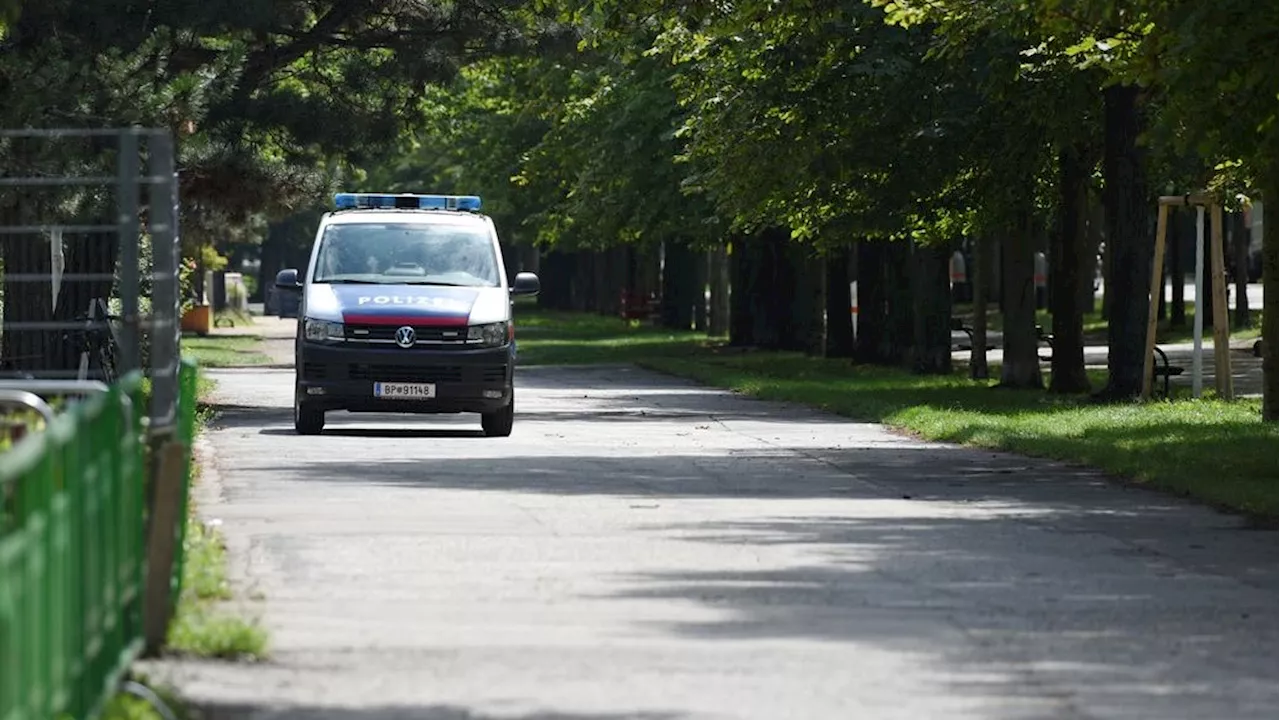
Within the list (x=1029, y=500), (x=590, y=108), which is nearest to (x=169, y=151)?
(x=1029, y=500)

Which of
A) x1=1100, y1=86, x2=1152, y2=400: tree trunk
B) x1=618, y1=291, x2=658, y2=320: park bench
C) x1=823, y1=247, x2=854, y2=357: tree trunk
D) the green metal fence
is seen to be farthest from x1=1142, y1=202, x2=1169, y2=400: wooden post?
x1=618, y1=291, x2=658, y2=320: park bench

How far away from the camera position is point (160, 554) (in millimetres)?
10234

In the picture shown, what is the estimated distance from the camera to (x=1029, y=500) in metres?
18.9

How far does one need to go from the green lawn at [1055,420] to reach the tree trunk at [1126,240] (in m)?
0.70

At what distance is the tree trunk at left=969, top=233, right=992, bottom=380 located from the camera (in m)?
41.2

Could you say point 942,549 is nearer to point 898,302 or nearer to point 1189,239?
point 898,302

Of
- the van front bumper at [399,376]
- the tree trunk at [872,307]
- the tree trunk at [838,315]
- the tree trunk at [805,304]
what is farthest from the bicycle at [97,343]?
the tree trunk at [805,304]

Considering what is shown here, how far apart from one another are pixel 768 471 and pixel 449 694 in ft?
39.2

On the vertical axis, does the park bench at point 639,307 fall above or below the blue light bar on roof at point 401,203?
below

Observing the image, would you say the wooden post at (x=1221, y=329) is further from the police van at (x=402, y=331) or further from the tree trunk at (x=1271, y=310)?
the police van at (x=402, y=331)

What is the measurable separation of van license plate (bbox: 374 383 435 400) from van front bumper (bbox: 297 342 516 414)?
36 millimetres

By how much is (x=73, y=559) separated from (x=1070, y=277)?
28.7 meters

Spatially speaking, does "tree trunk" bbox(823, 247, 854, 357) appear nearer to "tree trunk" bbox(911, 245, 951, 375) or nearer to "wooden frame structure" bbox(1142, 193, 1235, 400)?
"tree trunk" bbox(911, 245, 951, 375)

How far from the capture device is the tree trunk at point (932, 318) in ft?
138
